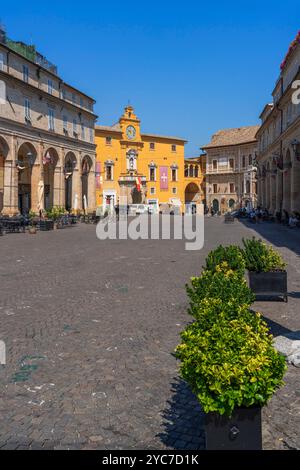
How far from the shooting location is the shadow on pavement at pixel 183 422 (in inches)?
148

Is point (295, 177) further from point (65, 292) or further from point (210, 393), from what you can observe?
point (210, 393)

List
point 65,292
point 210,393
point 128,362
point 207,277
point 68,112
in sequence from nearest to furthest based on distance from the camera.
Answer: point 210,393
point 128,362
point 207,277
point 65,292
point 68,112

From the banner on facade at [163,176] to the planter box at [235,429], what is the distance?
2643 inches

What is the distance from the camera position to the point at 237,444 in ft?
10.1

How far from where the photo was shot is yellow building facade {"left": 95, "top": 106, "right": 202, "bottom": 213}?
63500 millimetres

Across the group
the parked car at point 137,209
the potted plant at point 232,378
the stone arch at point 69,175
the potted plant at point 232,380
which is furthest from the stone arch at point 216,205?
the potted plant at point 232,380

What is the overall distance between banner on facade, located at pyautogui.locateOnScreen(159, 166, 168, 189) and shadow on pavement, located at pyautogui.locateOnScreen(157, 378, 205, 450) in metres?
65.5

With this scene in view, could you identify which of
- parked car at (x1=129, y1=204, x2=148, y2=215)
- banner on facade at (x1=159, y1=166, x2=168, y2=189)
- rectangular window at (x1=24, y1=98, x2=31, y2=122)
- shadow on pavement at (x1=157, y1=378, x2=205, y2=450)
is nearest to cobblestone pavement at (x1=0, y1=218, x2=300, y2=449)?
shadow on pavement at (x1=157, y1=378, x2=205, y2=450)

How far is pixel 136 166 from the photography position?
66.4 metres

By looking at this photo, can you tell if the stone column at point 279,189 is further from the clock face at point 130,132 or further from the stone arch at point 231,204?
the clock face at point 130,132

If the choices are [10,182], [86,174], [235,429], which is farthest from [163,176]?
[235,429]

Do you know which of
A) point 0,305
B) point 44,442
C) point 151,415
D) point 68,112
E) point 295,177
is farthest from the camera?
point 68,112

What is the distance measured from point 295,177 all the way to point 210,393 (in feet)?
102

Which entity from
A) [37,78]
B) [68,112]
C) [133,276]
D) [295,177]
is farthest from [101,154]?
[133,276]
